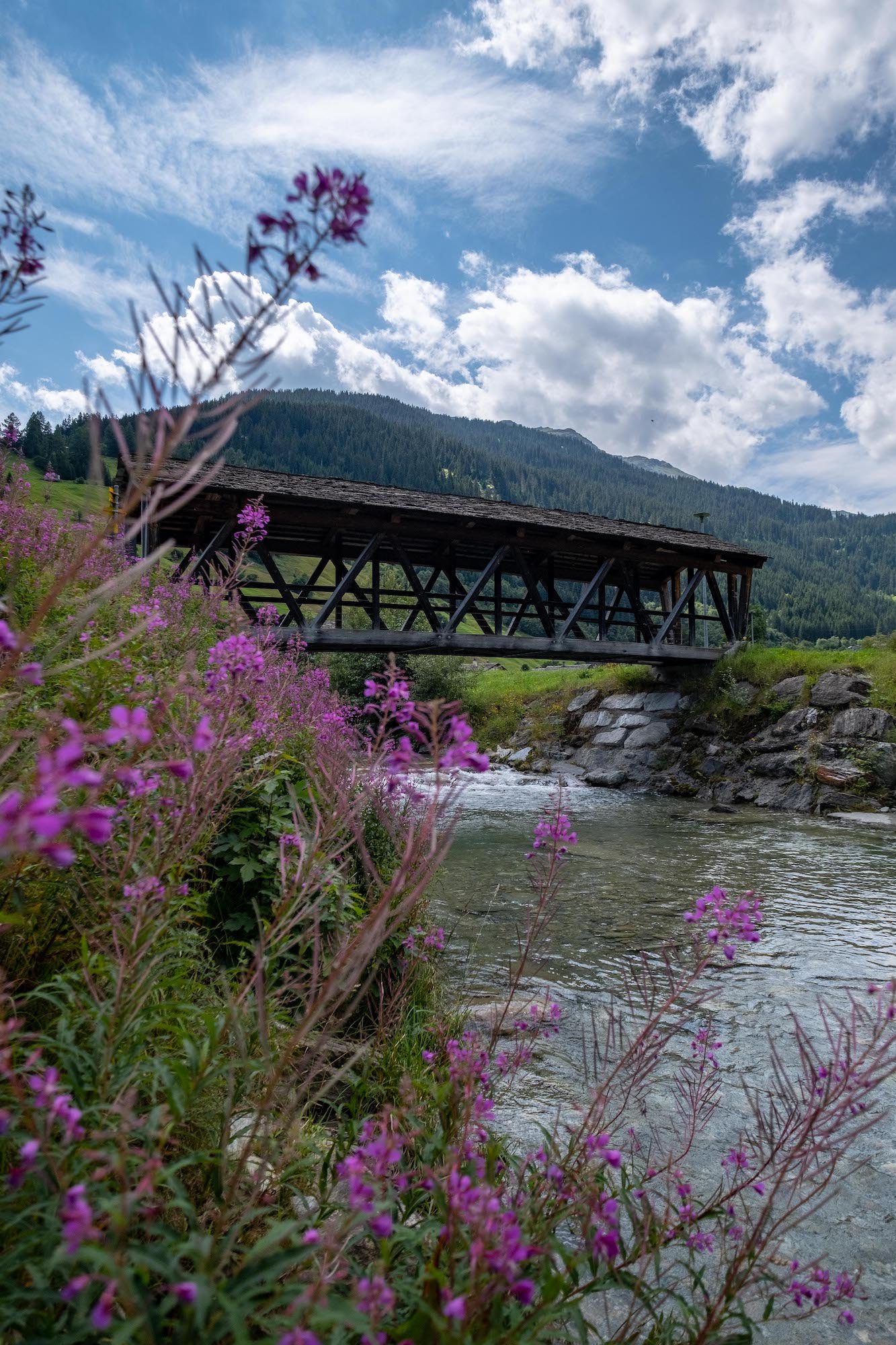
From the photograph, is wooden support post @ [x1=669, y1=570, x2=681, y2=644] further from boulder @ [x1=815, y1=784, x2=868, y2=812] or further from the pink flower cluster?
the pink flower cluster

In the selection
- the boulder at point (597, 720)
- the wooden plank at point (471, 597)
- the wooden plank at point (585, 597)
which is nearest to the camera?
the wooden plank at point (471, 597)

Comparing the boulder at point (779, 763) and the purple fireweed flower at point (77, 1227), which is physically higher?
the purple fireweed flower at point (77, 1227)

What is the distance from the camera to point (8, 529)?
4.94 metres

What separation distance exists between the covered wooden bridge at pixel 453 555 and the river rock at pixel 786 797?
490 centimetres

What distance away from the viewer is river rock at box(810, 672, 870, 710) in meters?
17.4

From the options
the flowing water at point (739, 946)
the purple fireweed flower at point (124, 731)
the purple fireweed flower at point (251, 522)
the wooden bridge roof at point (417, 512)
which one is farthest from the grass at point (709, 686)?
the purple fireweed flower at point (124, 731)

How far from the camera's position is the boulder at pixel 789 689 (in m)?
18.7

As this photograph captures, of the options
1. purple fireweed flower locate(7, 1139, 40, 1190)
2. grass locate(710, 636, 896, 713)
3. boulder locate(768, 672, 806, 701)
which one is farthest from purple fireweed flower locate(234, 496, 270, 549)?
boulder locate(768, 672, 806, 701)

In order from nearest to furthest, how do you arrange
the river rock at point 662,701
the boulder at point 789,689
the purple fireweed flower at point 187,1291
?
the purple fireweed flower at point 187,1291, the boulder at point 789,689, the river rock at point 662,701

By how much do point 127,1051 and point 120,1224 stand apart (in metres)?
0.96

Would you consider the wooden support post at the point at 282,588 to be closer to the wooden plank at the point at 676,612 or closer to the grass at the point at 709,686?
the grass at the point at 709,686

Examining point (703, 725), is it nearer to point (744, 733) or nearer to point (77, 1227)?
point (744, 733)

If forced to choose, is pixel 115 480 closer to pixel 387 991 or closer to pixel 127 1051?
pixel 387 991

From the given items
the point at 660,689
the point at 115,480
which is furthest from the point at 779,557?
the point at 115,480
